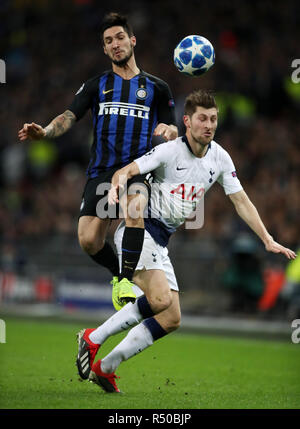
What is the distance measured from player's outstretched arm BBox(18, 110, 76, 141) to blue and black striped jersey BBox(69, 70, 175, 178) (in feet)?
0.35

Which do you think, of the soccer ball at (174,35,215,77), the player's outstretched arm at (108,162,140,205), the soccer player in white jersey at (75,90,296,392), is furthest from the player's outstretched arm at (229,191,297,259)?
the soccer ball at (174,35,215,77)

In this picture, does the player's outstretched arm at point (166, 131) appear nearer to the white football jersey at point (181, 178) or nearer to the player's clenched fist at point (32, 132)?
the white football jersey at point (181, 178)

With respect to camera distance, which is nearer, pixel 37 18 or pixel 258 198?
pixel 258 198

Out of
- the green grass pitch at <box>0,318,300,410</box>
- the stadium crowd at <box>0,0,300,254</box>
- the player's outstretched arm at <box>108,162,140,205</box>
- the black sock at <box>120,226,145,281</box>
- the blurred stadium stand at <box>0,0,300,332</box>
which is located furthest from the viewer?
the stadium crowd at <box>0,0,300,254</box>

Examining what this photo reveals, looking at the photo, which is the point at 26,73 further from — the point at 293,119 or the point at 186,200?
the point at 186,200

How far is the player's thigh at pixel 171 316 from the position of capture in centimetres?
693

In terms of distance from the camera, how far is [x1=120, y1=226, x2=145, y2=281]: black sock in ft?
21.6

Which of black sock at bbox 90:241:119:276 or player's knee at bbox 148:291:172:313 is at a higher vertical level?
black sock at bbox 90:241:119:276

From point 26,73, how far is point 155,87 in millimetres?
18476

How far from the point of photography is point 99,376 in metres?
6.96

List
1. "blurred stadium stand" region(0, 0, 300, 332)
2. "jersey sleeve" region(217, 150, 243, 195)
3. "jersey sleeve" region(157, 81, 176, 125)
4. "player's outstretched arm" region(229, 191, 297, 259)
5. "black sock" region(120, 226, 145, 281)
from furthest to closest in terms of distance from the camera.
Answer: "blurred stadium stand" region(0, 0, 300, 332), "jersey sleeve" region(157, 81, 176, 125), "jersey sleeve" region(217, 150, 243, 195), "player's outstretched arm" region(229, 191, 297, 259), "black sock" region(120, 226, 145, 281)

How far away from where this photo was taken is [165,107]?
7.25 m

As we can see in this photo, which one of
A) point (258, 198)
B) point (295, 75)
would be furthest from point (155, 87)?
point (295, 75)

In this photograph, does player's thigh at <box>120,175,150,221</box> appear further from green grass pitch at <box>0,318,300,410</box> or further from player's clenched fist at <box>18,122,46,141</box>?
green grass pitch at <box>0,318,300,410</box>
